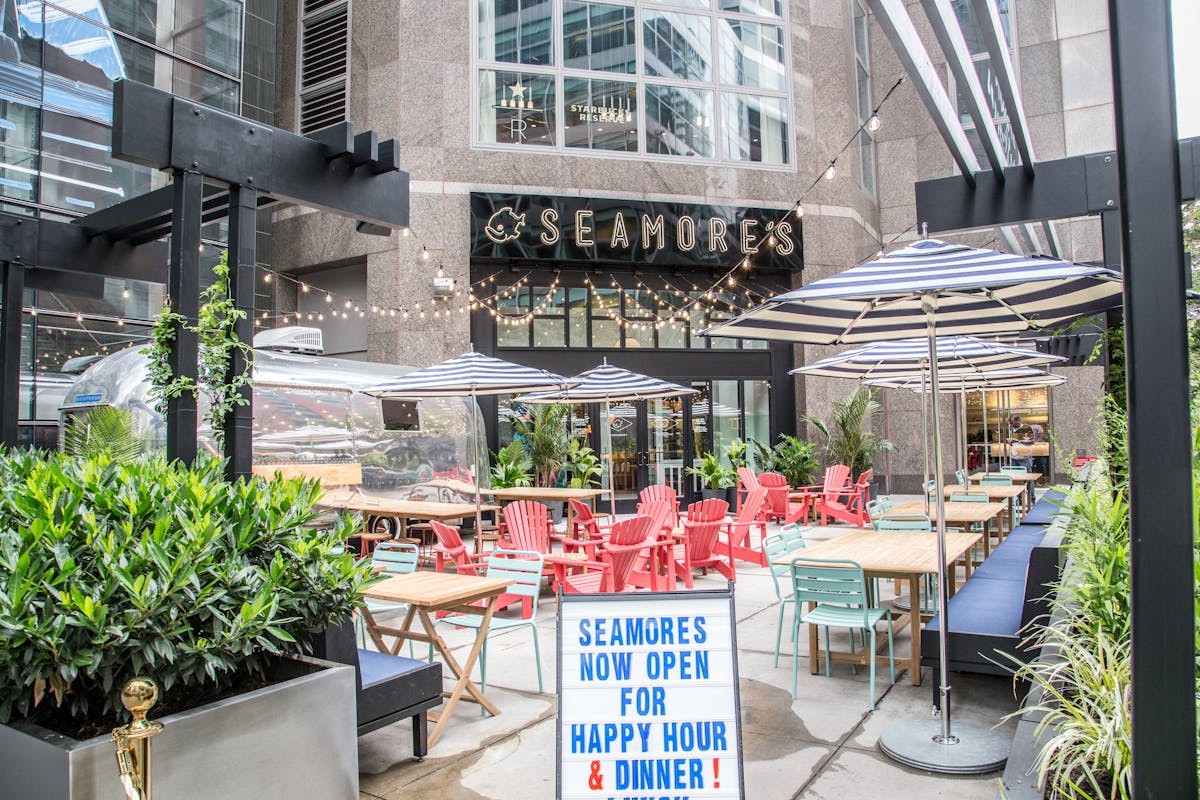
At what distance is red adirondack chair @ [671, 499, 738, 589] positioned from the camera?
28.5 feet

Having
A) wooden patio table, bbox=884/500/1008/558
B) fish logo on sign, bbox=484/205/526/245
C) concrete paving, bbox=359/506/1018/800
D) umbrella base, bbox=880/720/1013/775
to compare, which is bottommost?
concrete paving, bbox=359/506/1018/800

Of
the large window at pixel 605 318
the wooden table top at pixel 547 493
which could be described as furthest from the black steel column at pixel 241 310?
the large window at pixel 605 318

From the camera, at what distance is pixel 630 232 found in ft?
56.6

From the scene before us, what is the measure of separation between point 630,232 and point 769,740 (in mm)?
13743

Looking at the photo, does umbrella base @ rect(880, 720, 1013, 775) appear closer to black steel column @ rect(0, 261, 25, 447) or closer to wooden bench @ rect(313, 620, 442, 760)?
wooden bench @ rect(313, 620, 442, 760)

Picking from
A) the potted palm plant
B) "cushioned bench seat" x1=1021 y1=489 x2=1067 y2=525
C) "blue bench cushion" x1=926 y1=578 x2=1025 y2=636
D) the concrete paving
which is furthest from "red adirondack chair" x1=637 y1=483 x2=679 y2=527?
the potted palm plant

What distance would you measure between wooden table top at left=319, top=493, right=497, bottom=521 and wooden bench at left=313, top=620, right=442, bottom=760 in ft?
17.4

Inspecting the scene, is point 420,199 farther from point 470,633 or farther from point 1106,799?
point 1106,799

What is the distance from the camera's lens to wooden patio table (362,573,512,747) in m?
4.61

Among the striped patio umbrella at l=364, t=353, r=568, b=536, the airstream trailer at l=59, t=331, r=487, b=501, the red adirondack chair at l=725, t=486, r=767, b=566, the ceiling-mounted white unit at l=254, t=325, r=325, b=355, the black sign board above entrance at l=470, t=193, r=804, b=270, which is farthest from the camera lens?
the black sign board above entrance at l=470, t=193, r=804, b=270

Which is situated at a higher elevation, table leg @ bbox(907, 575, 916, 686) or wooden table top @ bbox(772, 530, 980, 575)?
wooden table top @ bbox(772, 530, 980, 575)

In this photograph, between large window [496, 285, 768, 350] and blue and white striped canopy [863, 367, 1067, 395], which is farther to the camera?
large window [496, 285, 768, 350]

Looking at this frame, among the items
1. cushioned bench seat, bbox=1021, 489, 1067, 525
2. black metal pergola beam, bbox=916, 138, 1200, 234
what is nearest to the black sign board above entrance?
cushioned bench seat, bbox=1021, 489, 1067, 525

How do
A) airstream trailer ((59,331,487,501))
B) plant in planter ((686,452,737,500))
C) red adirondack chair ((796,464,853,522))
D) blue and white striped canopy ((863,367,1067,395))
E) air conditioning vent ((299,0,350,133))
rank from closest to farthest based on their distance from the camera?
airstream trailer ((59,331,487,501))
blue and white striped canopy ((863,367,1067,395))
red adirondack chair ((796,464,853,522))
plant in planter ((686,452,737,500))
air conditioning vent ((299,0,350,133))
